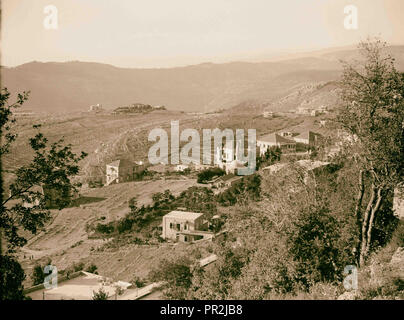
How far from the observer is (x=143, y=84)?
40250 mm

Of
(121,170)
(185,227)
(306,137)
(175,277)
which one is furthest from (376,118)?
(306,137)

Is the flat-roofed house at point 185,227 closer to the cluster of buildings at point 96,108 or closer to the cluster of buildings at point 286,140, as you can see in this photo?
the cluster of buildings at point 286,140

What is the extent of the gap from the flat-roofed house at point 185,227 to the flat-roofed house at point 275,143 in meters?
12.7

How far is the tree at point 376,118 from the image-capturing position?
21.2 ft

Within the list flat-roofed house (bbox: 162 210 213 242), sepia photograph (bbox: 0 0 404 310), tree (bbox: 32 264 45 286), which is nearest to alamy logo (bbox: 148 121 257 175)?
sepia photograph (bbox: 0 0 404 310)

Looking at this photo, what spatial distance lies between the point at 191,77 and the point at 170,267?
105 feet

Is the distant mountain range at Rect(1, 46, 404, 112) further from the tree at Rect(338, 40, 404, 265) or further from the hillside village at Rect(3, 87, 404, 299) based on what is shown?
the tree at Rect(338, 40, 404, 265)

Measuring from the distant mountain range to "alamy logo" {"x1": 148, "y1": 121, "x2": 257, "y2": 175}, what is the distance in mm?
3401

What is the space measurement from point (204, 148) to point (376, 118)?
90.2 ft

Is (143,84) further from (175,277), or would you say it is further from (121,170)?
(175,277)

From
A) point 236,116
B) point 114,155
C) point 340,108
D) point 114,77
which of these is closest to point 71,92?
point 114,77

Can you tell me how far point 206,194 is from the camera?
21.0 metres

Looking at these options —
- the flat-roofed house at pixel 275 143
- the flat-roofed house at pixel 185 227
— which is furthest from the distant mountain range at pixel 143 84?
the flat-roofed house at pixel 185 227
